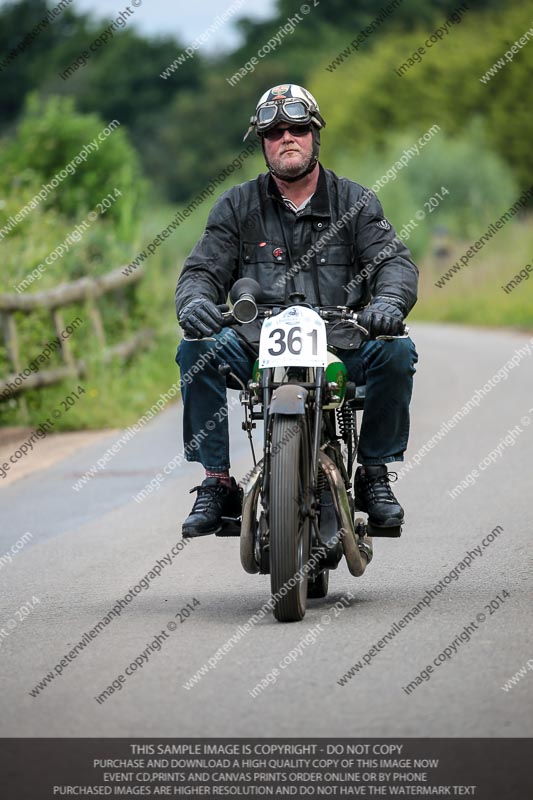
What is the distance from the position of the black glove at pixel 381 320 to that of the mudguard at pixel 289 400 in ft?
1.27

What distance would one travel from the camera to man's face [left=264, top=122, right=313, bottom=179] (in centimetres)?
646

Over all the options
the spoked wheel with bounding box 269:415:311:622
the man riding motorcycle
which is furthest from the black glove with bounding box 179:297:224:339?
the spoked wheel with bounding box 269:415:311:622

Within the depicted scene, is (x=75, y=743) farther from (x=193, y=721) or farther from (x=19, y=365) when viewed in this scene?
(x=19, y=365)

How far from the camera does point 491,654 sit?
529 centimetres

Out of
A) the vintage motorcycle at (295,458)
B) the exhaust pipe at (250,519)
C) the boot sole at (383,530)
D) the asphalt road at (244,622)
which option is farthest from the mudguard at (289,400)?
the boot sole at (383,530)

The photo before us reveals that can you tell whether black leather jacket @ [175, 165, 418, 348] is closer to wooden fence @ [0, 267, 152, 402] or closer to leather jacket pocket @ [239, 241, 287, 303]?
leather jacket pocket @ [239, 241, 287, 303]

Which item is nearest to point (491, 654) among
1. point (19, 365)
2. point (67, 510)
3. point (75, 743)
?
point (75, 743)

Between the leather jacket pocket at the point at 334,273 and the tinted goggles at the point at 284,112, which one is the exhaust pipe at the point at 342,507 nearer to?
the leather jacket pocket at the point at 334,273

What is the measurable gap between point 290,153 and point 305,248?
1.28 feet

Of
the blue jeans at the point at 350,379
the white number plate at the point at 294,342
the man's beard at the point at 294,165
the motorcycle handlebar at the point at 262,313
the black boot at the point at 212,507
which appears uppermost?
the man's beard at the point at 294,165

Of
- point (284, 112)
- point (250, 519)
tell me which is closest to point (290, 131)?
point (284, 112)

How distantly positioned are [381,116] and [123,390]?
5242 centimetres

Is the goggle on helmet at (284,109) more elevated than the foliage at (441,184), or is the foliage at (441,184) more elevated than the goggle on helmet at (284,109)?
the foliage at (441,184)

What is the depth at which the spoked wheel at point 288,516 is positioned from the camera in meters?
5.64
